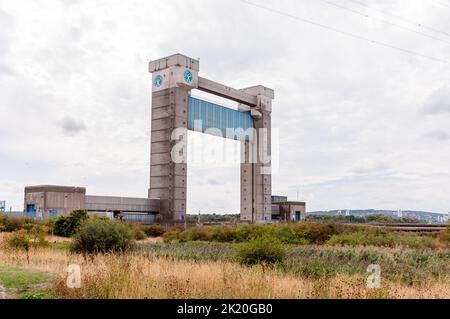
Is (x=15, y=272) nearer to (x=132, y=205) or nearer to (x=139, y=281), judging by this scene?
(x=139, y=281)

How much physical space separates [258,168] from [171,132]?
26.7 meters

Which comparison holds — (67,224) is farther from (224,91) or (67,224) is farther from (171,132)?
(224,91)

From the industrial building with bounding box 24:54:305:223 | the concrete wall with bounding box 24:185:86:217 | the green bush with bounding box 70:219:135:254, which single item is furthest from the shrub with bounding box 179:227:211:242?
the industrial building with bounding box 24:54:305:223

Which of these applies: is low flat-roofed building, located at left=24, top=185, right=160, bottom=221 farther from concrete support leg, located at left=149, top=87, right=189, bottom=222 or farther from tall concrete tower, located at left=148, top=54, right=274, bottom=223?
tall concrete tower, located at left=148, top=54, right=274, bottom=223

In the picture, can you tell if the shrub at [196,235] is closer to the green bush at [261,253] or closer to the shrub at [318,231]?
the shrub at [318,231]

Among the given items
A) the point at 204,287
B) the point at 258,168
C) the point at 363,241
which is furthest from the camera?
the point at 258,168

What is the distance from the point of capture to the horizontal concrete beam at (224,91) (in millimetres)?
80562

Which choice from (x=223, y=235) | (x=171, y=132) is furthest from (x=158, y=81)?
(x=223, y=235)

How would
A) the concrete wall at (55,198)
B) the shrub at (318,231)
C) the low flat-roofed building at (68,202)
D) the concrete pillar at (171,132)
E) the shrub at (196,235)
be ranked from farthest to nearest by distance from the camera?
the concrete pillar at (171,132)
the low flat-roofed building at (68,202)
the concrete wall at (55,198)
the shrub at (196,235)
the shrub at (318,231)

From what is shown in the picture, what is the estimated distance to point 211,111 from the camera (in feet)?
270

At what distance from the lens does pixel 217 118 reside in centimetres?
8319

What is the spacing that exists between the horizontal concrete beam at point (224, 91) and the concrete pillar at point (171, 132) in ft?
7.58

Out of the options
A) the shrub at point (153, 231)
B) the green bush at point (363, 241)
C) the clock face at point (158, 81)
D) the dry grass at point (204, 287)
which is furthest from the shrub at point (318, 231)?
the clock face at point (158, 81)
